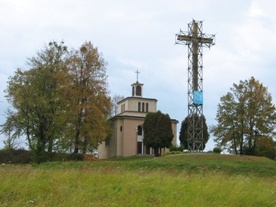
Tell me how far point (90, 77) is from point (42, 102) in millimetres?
6520

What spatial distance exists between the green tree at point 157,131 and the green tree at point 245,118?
5865mm

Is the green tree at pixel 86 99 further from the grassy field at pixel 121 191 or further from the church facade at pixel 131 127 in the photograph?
the grassy field at pixel 121 191

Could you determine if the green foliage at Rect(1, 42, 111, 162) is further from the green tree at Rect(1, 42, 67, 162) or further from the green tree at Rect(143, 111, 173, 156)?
the green tree at Rect(143, 111, 173, 156)

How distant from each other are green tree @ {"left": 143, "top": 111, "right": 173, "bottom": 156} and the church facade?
2.18 meters

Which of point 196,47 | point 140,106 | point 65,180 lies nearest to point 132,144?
point 140,106

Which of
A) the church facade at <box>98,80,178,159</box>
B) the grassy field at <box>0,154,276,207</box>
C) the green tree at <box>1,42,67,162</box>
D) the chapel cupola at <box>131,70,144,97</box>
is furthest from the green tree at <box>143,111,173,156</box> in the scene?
the grassy field at <box>0,154,276,207</box>

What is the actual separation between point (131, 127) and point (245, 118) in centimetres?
1520

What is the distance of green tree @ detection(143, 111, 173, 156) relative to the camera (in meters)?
52.0

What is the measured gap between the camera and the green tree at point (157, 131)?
52000 mm

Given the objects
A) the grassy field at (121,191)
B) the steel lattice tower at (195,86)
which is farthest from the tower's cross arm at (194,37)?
the grassy field at (121,191)

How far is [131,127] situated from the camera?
5672 centimetres

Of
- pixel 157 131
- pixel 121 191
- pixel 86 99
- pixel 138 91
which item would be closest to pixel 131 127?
pixel 157 131

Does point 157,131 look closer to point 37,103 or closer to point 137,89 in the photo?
point 137,89

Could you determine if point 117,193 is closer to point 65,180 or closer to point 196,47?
point 65,180
